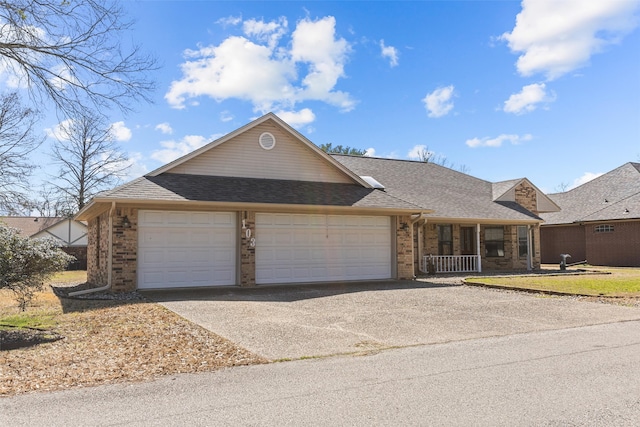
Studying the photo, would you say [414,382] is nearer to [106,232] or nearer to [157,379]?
[157,379]

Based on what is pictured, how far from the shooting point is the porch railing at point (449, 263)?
20.0 m

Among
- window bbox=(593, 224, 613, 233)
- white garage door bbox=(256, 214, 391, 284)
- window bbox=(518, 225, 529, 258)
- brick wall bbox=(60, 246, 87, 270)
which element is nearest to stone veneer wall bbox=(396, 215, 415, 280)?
white garage door bbox=(256, 214, 391, 284)

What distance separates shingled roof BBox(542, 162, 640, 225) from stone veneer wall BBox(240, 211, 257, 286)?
21216 millimetres

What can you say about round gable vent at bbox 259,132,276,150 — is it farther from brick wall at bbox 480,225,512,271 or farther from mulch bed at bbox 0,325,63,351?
brick wall at bbox 480,225,512,271

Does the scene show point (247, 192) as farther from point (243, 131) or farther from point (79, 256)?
point (79, 256)

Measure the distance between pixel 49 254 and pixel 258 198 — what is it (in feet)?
22.3

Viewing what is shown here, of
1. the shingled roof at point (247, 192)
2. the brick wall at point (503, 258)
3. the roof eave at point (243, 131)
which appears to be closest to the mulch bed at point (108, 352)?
the shingled roof at point (247, 192)

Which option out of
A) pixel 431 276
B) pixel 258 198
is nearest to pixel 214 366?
pixel 258 198

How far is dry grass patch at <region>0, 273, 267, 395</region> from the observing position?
5.58 m

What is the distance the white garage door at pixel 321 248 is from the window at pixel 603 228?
17135 millimetres

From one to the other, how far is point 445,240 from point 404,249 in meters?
4.79

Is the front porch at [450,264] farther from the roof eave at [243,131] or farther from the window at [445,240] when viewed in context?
the roof eave at [243,131]

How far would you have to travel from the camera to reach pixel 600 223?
27.8 metres

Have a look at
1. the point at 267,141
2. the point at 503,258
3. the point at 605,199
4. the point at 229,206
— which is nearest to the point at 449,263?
the point at 503,258
